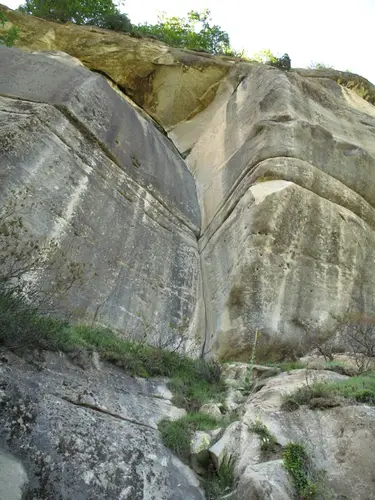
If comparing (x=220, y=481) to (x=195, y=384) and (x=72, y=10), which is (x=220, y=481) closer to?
(x=195, y=384)

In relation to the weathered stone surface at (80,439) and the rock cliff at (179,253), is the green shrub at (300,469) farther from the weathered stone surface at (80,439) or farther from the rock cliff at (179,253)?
the weathered stone surface at (80,439)

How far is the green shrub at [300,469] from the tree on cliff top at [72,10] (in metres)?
17.2

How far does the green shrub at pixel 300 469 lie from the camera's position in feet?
13.7

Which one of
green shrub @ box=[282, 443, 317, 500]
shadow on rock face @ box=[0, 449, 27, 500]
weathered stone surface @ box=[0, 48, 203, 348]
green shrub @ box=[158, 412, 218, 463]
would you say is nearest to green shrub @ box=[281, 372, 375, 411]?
green shrub @ box=[282, 443, 317, 500]

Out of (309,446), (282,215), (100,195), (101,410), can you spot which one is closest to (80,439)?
(101,410)

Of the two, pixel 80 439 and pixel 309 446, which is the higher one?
pixel 309 446

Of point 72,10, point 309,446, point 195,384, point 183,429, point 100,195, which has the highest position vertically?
point 72,10

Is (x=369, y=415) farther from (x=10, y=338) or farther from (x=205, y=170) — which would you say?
(x=205, y=170)

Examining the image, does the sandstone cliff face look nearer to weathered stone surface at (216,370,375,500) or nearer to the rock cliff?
the rock cliff

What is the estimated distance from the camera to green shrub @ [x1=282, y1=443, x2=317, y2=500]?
4176mm

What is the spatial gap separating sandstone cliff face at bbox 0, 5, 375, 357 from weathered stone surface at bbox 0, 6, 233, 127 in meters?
2.21

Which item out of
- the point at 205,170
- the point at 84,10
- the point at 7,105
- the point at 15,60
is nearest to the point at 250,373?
the point at 7,105

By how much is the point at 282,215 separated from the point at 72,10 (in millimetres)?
13265

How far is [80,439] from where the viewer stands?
14.7 feet
